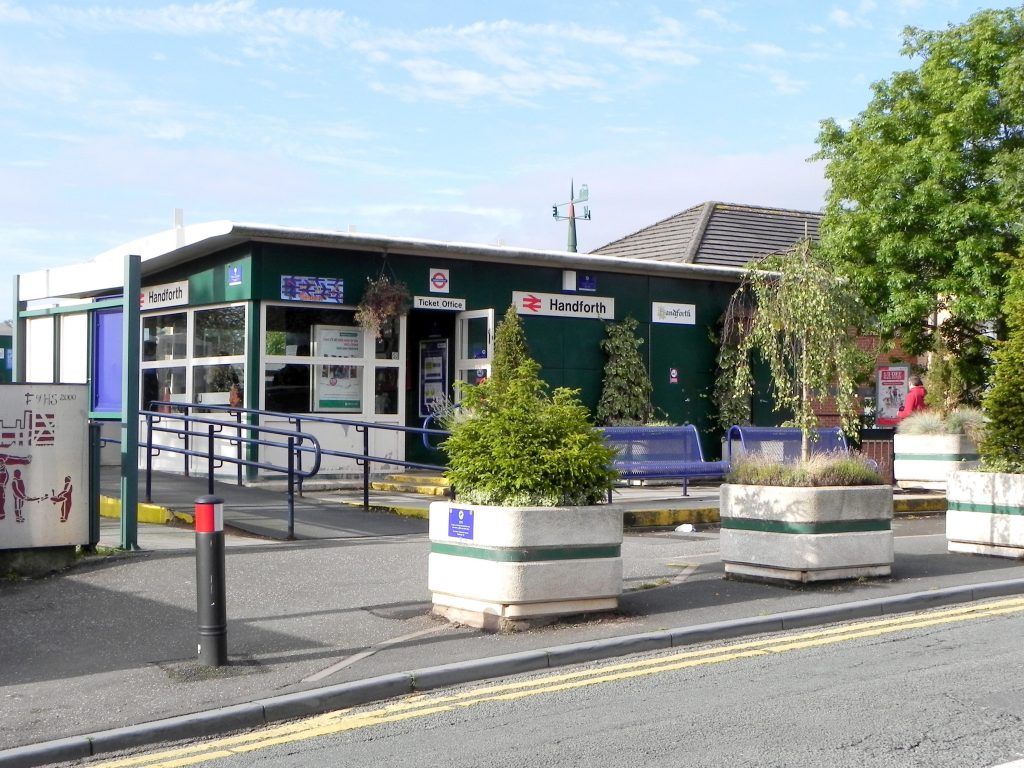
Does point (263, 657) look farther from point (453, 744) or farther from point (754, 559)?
point (754, 559)

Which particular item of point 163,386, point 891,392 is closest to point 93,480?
point 163,386

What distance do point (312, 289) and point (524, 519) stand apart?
37.1ft

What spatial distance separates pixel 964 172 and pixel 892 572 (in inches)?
529

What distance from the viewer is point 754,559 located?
1051 cm

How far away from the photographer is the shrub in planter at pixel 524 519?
855 cm

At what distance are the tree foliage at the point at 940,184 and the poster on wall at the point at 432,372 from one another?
27.1 feet

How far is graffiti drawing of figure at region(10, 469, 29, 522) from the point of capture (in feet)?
33.5

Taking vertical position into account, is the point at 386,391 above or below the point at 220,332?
below

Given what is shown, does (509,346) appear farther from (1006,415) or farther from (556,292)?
(1006,415)

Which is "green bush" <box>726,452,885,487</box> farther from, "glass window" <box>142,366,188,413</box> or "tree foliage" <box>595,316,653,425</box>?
"glass window" <box>142,366,188,413</box>

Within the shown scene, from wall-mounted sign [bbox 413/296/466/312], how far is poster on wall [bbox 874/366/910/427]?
39.4 ft

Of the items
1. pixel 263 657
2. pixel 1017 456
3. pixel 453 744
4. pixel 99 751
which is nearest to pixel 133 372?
pixel 263 657

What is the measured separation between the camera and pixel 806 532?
402 inches

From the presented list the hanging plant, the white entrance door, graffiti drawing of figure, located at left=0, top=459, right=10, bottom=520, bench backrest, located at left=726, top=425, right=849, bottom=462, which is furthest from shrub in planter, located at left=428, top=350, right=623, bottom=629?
the white entrance door
